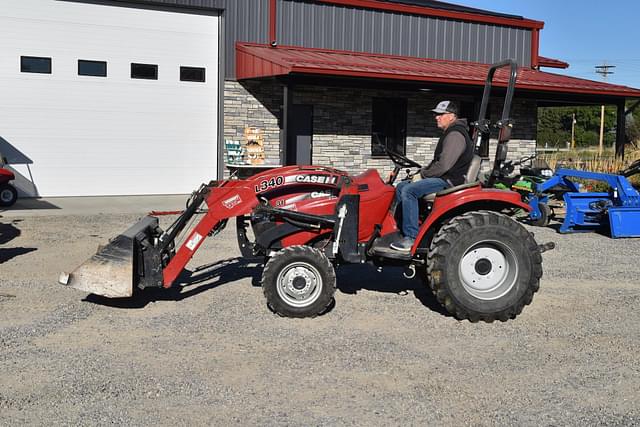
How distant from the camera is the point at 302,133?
19.0 meters

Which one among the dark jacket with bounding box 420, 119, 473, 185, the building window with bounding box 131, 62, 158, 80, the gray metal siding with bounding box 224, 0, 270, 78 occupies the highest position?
the gray metal siding with bounding box 224, 0, 270, 78

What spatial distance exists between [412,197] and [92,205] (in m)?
10.3

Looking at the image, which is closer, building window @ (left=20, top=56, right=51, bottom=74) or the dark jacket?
the dark jacket

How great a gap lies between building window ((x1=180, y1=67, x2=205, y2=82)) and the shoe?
1242cm

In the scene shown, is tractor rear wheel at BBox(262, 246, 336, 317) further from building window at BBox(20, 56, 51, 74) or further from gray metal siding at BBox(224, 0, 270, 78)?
gray metal siding at BBox(224, 0, 270, 78)

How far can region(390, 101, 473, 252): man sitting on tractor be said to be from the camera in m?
6.59

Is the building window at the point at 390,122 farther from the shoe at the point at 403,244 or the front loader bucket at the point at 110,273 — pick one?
the front loader bucket at the point at 110,273

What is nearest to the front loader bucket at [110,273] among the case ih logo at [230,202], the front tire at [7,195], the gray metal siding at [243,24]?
the case ih logo at [230,202]

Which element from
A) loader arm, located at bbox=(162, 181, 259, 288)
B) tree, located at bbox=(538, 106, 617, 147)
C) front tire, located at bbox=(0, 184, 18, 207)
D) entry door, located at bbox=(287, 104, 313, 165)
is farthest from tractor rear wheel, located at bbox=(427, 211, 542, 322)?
tree, located at bbox=(538, 106, 617, 147)

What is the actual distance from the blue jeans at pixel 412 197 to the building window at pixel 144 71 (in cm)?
1218

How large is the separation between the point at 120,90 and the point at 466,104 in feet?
31.9

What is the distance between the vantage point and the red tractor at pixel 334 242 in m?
6.32

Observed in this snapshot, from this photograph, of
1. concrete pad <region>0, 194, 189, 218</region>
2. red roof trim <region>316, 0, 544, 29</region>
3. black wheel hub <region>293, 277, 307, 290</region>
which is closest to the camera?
black wheel hub <region>293, 277, 307, 290</region>

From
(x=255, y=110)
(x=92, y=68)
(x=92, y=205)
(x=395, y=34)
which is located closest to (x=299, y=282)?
(x=92, y=205)
